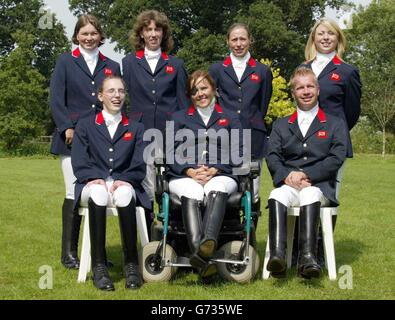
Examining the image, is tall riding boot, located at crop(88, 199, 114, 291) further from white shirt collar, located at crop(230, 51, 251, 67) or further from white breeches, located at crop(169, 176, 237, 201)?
white shirt collar, located at crop(230, 51, 251, 67)

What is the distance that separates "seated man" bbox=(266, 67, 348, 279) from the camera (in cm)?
486

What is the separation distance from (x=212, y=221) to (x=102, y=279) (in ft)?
2.96

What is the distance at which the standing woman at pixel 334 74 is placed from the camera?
18.3ft

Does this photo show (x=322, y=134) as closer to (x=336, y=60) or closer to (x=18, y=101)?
(x=336, y=60)

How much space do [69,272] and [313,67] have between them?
271cm

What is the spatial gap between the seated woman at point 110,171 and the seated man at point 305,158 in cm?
104

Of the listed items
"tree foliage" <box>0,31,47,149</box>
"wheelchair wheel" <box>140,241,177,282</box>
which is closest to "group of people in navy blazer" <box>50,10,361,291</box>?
"wheelchair wheel" <box>140,241,177,282</box>

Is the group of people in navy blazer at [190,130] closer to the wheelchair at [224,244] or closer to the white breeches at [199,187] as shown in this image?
the white breeches at [199,187]

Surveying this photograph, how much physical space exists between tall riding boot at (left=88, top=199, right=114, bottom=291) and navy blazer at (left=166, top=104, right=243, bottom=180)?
2.40ft

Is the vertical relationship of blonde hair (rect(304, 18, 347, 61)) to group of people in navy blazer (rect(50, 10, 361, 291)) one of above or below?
above

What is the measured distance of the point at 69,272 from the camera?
17.9 ft

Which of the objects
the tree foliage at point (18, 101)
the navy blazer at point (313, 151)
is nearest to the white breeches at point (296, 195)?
the navy blazer at point (313, 151)
